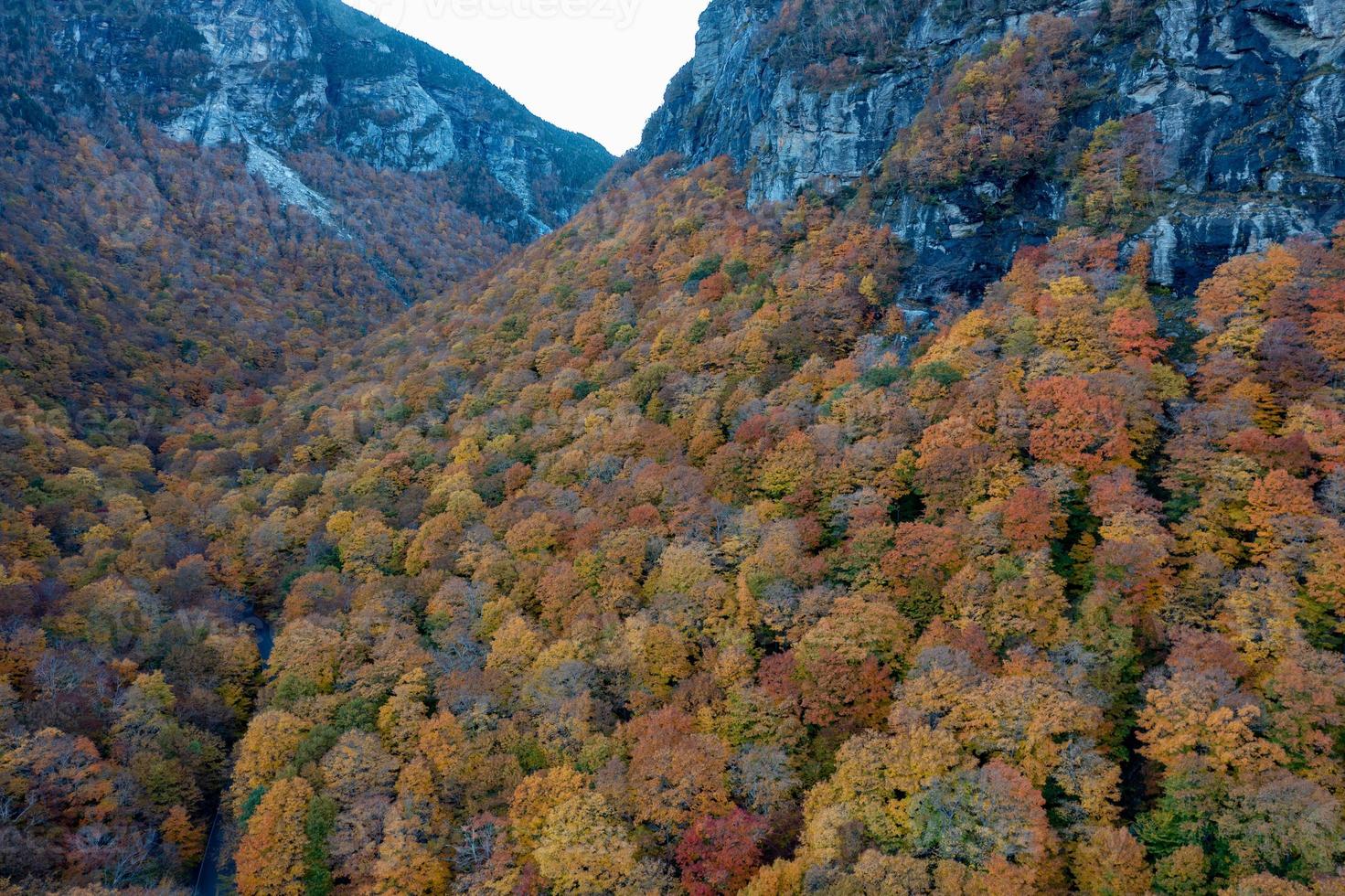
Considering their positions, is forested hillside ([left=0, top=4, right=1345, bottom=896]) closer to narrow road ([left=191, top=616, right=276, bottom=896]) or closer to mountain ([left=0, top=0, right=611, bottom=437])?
narrow road ([left=191, top=616, right=276, bottom=896])

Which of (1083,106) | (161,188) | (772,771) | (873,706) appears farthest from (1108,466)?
(161,188)

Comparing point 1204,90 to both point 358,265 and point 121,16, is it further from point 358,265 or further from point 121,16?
point 121,16

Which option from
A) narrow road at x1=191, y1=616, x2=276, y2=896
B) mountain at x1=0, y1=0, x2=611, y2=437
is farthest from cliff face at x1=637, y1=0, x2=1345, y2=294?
mountain at x1=0, y1=0, x2=611, y2=437

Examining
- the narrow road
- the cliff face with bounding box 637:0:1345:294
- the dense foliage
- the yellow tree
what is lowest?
the narrow road

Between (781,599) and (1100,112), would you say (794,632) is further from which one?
(1100,112)

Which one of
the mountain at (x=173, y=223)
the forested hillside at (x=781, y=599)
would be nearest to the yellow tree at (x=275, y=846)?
the forested hillside at (x=781, y=599)

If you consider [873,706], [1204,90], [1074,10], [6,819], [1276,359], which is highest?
[1074,10]
